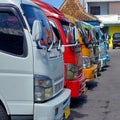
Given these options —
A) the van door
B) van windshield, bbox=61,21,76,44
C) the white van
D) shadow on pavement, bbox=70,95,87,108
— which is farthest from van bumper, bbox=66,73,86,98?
the van door

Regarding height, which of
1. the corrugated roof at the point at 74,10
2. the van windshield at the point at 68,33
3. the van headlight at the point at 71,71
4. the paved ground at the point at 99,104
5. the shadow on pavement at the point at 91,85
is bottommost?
the shadow on pavement at the point at 91,85

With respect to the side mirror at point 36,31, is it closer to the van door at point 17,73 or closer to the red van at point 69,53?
the van door at point 17,73

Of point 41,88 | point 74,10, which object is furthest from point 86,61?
point 74,10

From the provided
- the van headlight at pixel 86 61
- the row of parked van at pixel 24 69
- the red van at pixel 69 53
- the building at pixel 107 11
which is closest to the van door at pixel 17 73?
the row of parked van at pixel 24 69

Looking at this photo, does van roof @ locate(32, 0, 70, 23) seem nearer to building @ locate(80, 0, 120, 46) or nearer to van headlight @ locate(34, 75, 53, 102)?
van headlight @ locate(34, 75, 53, 102)

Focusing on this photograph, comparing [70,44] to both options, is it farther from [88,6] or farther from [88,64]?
[88,6]

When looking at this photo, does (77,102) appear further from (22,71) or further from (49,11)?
(22,71)

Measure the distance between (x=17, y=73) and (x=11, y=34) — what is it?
0.60 meters

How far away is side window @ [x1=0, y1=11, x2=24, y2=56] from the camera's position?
22.4ft

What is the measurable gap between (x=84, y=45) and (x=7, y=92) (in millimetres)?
6467

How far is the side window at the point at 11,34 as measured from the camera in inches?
268

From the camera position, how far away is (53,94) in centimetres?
710

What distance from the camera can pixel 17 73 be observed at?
679 centimetres

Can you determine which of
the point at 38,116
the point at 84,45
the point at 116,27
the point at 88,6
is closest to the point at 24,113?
the point at 38,116
